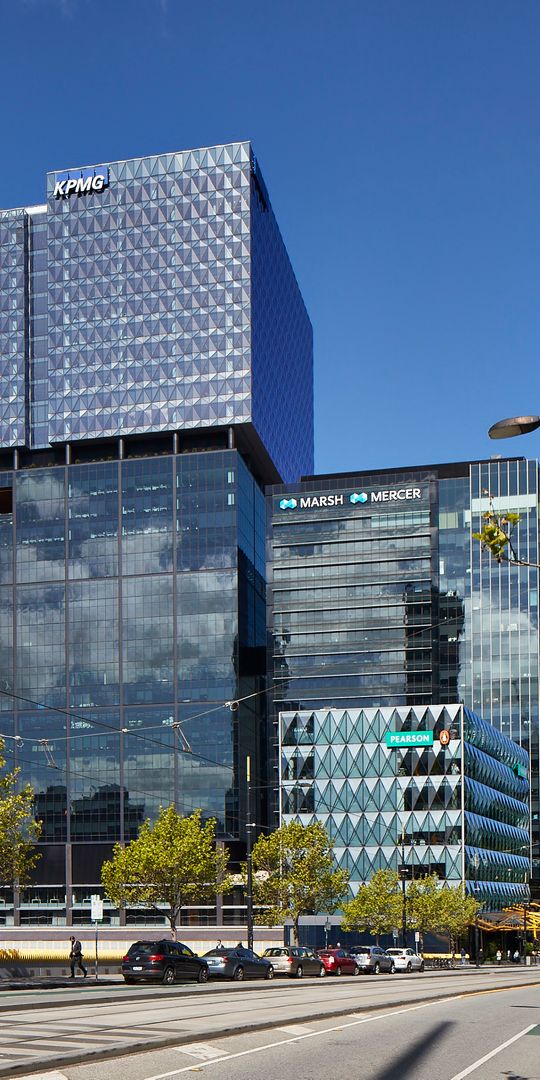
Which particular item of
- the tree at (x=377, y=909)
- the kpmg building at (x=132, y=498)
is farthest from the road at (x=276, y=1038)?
the kpmg building at (x=132, y=498)

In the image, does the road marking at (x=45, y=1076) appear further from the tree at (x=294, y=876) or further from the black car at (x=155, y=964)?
the tree at (x=294, y=876)

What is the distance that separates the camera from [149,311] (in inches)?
7013

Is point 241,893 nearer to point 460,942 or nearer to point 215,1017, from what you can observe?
point 460,942

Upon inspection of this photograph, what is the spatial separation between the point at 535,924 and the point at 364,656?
46.6 m

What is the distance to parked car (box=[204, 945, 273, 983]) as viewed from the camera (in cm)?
5606

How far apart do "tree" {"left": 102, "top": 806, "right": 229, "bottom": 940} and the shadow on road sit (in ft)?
213

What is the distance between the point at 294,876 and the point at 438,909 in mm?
23820

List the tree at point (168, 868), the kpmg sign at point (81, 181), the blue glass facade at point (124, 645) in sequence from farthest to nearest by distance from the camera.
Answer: the kpmg sign at point (81, 181), the blue glass facade at point (124, 645), the tree at point (168, 868)

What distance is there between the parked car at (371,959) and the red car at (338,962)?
2.16m

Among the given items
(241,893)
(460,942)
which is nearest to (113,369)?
(241,893)

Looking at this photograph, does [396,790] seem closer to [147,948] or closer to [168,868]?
[168,868]

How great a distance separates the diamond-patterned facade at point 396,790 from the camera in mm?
138125

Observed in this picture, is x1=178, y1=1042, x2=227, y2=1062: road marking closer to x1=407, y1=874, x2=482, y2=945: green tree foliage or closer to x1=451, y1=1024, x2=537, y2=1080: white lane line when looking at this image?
x1=451, y1=1024, x2=537, y2=1080: white lane line

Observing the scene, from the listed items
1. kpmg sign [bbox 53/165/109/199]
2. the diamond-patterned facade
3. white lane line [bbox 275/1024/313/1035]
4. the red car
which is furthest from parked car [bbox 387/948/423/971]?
kpmg sign [bbox 53/165/109/199]
